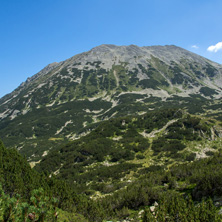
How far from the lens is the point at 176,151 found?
33656mm

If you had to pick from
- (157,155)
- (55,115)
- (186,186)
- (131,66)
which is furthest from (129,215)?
(131,66)

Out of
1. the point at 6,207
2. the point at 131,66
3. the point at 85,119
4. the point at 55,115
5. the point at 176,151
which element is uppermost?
the point at 131,66

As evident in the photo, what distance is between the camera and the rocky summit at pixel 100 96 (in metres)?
Answer: 83.7

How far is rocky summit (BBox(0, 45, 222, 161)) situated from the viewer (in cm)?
8372

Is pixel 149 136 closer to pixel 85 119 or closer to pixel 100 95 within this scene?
pixel 85 119

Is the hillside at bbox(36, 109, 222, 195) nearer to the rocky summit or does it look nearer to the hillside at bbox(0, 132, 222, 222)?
the hillside at bbox(0, 132, 222, 222)

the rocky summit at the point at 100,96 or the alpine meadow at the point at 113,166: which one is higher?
the rocky summit at the point at 100,96

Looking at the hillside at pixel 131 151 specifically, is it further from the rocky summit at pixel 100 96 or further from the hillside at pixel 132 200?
the rocky summit at pixel 100 96

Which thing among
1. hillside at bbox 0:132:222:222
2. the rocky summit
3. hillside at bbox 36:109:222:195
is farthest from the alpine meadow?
the rocky summit

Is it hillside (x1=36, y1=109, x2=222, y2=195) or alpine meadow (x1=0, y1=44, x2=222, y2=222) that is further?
hillside (x1=36, y1=109, x2=222, y2=195)

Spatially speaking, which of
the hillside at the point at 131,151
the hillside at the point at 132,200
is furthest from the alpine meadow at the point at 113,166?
the hillside at the point at 131,151

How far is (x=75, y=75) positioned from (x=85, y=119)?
7655 centimetres

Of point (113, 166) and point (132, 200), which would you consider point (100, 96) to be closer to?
point (113, 166)

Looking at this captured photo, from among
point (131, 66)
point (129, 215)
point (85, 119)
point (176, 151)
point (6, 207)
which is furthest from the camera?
point (131, 66)
